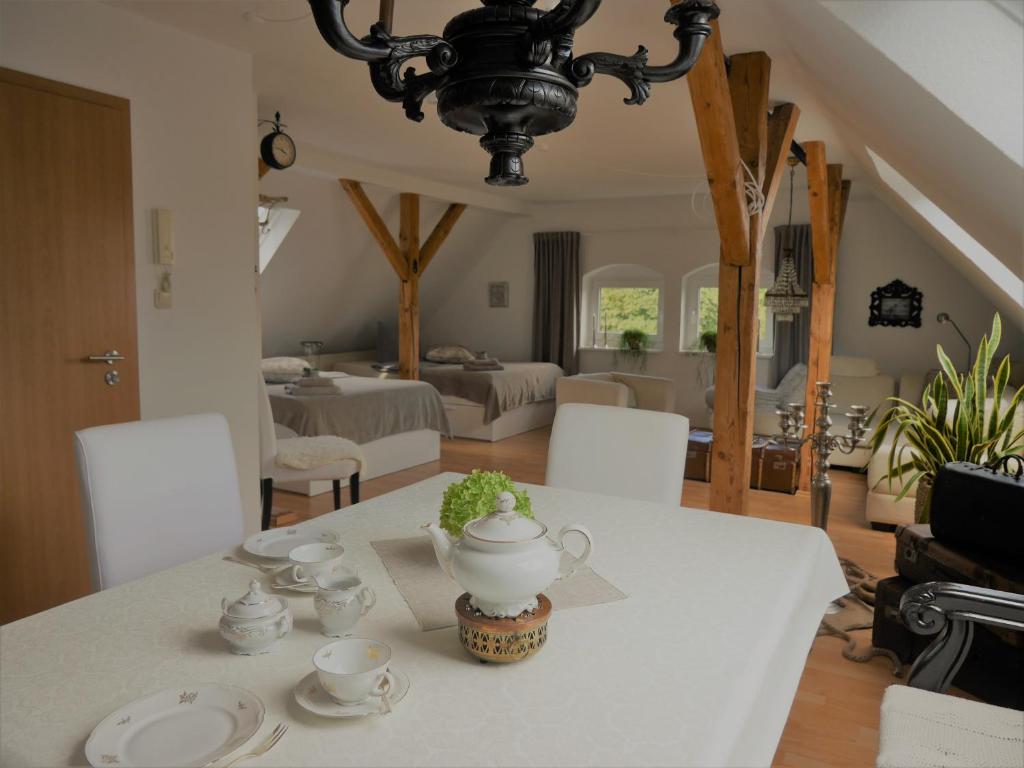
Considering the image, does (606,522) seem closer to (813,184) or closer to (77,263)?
(77,263)

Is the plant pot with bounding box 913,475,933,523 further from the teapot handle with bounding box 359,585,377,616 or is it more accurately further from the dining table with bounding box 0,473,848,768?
the teapot handle with bounding box 359,585,377,616

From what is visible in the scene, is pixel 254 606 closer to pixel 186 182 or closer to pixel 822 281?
pixel 186 182

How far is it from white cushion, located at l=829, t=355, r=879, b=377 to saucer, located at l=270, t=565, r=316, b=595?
242 inches

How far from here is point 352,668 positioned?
1.06 meters

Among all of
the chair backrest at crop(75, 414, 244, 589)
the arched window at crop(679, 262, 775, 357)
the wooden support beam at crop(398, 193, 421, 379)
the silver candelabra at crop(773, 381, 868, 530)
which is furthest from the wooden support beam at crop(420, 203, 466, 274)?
the chair backrest at crop(75, 414, 244, 589)

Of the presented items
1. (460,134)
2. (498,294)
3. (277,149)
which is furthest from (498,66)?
(498,294)

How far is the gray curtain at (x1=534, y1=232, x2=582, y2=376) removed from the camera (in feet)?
28.0

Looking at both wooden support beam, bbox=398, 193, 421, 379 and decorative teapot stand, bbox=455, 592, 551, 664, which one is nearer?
decorative teapot stand, bbox=455, 592, 551, 664

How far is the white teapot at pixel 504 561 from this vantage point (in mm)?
1104

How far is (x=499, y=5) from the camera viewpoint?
0.90 m

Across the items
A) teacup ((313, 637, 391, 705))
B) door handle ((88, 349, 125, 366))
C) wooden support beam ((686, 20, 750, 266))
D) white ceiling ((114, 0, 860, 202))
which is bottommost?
teacup ((313, 637, 391, 705))

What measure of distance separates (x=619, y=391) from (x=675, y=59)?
17.4ft

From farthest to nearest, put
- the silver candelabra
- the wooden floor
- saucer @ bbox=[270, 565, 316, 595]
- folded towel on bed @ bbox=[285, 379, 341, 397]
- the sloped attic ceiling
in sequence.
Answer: folded towel on bed @ bbox=[285, 379, 341, 397], the silver candelabra, the wooden floor, the sloped attic ceiling, saucer @ bbox=[270, 565, 316, 595]

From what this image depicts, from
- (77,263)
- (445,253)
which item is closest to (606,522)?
(77,263)
